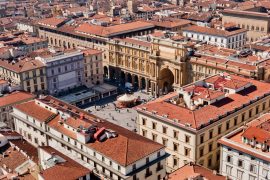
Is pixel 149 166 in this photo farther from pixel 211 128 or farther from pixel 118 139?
pixel 211 128

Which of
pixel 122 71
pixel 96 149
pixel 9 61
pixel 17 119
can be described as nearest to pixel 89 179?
pixel 96 149

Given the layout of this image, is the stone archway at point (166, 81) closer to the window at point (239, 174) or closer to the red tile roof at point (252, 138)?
the red tile roof at point (252, 138)

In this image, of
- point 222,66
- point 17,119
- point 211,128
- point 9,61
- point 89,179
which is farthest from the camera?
point 9,61

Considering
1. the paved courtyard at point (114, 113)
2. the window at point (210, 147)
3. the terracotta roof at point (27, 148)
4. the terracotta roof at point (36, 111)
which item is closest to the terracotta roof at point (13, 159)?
the terracotta roof at point (27, 148)

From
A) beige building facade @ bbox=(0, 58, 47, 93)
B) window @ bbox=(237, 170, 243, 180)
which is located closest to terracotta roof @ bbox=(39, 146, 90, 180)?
window @ bbox=(237, 170, 243, 180)

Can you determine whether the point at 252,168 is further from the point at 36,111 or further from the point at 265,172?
the point at 36,111

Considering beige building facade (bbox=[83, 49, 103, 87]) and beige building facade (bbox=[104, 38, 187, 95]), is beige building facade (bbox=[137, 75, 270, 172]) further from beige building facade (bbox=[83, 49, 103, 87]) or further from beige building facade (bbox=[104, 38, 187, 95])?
beige building facade (bbox=[83, 49, 103, 87])

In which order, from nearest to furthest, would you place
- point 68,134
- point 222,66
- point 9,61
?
point 68,134 → point 222,66 → point 9,61
